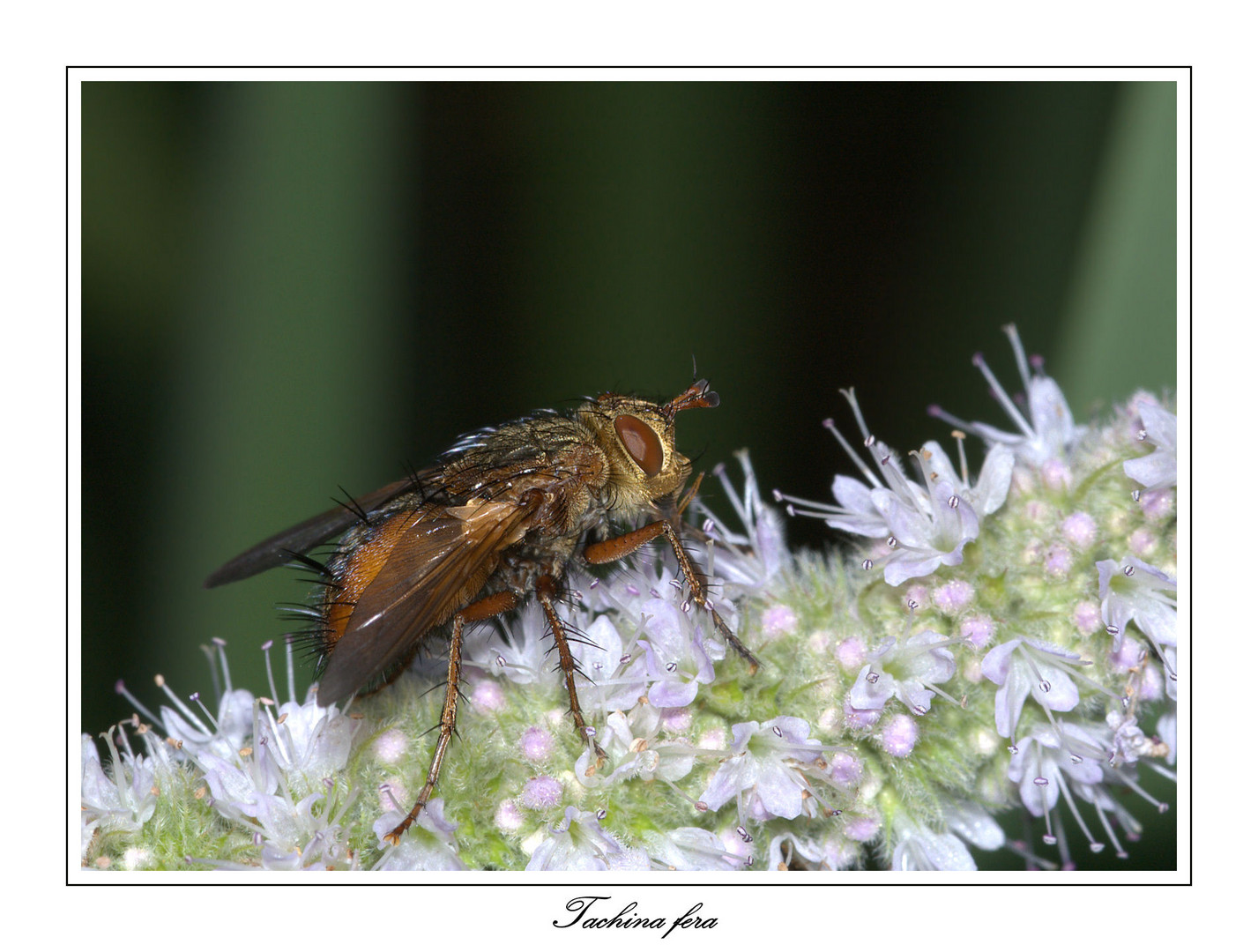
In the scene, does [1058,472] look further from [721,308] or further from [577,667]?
[721,308]

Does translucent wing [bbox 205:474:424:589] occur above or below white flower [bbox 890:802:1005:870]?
above

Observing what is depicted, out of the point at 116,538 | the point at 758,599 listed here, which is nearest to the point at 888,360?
the point at 758,599

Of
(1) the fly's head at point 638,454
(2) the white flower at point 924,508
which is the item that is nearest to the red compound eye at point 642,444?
(1) the fly's head at point 638,454

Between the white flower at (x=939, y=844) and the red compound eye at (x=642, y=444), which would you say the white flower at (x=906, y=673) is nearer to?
the white flower at (x=939, y=844)

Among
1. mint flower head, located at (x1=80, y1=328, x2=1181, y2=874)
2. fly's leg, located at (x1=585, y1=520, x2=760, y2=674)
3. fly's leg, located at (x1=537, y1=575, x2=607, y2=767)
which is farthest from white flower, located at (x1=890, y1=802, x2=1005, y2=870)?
fly's leg, located at (x1=537, y1=575, x2=607, y2=767)

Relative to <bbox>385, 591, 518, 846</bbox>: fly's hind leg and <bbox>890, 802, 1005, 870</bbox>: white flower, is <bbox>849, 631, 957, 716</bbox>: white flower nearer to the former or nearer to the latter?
<bbox>890, 802, 1005, 870</bbox>: white flower

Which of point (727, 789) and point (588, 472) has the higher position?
point (588, 472)

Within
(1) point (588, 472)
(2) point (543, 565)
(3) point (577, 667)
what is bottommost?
(3) point (577, 667)
